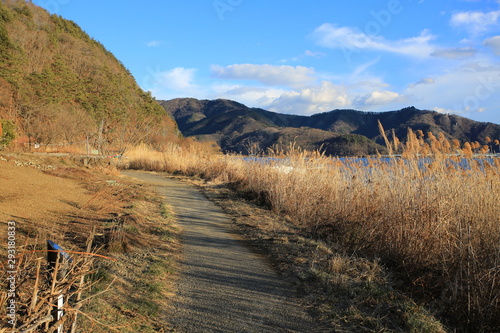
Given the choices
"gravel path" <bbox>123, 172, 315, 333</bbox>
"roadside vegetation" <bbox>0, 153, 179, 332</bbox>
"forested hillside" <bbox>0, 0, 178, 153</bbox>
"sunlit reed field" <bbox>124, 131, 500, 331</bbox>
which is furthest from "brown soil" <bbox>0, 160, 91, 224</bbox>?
"forested hillside" <bbox>0, 0, 178, 153</bbox>

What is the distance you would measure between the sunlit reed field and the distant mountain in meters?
1.03

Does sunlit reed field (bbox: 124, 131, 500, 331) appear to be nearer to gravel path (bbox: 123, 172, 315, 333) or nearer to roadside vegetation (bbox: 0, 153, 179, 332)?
gravel path (bbox: 123, 172, 315, 333)

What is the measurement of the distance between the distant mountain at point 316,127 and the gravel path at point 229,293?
3.86 m

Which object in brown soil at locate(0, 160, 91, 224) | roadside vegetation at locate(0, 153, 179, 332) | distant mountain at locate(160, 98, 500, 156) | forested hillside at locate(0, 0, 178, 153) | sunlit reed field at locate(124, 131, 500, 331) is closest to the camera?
roadside vegetation at locate(0, 153, 179, 332)

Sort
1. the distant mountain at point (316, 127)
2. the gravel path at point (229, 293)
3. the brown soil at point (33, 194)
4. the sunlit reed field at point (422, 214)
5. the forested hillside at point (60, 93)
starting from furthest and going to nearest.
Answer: the forested hillside at point (60, 93) → the distant mountain at point (316, 127) → the brown soil at point (33, 194) → the sunlit reed field at point (422, 214) → the gravel path at point (229, 293)

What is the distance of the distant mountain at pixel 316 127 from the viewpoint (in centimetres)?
1382

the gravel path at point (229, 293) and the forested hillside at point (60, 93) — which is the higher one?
the forested hillside at point (60, 93)

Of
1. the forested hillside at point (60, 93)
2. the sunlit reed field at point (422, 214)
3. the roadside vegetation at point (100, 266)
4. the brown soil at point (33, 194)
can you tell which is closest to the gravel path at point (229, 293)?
the roadside vegetation at point (100, 266)

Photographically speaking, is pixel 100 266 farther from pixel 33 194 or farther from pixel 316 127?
pixel 316 127

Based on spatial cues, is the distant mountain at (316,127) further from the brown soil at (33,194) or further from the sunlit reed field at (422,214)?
the brown soil at (33,194)

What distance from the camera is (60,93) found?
30.2 meters

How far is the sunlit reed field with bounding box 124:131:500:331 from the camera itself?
13.5 feet

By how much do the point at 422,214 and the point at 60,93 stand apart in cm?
3205

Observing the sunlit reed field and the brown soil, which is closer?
the sunlit reed field
